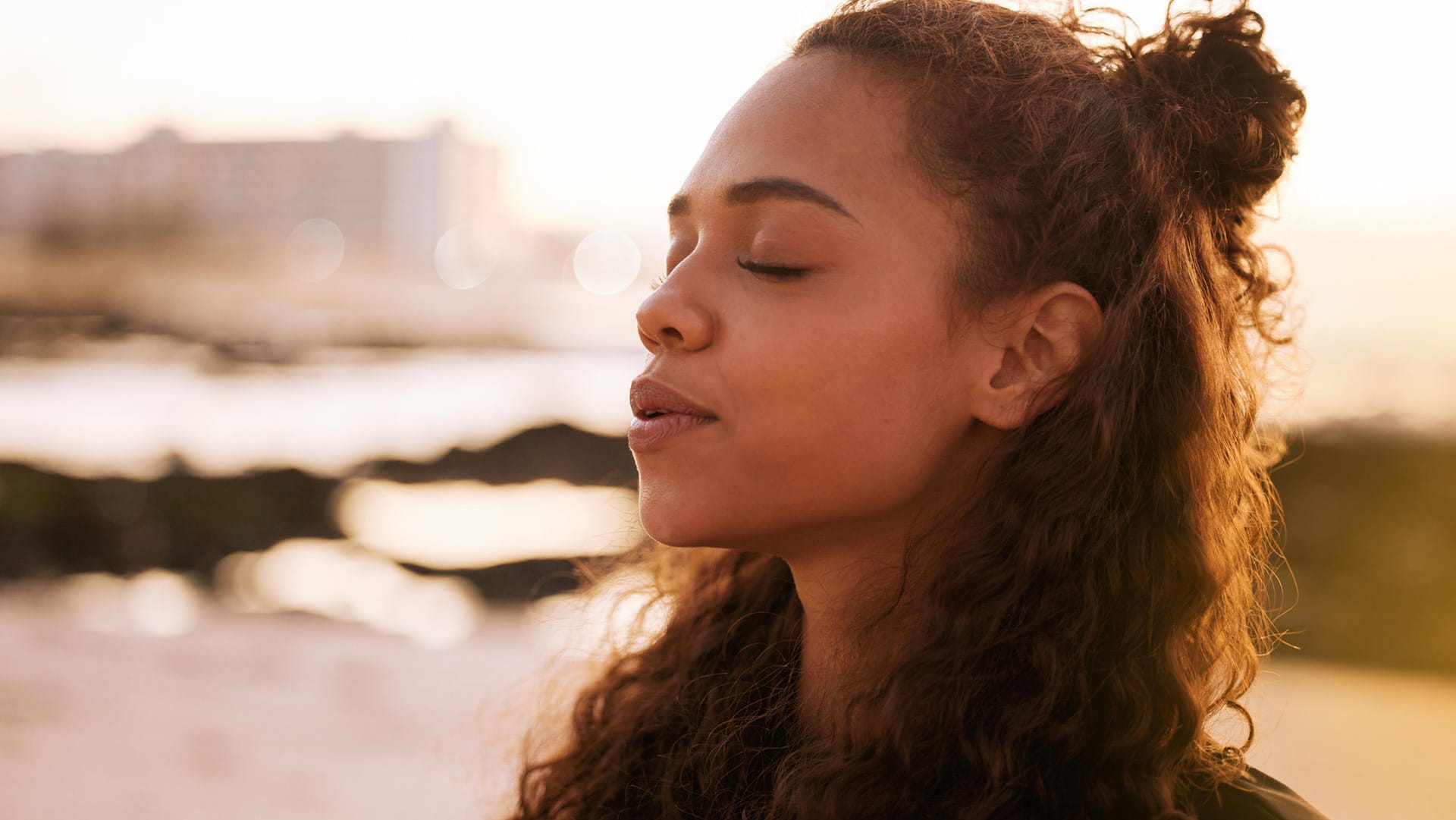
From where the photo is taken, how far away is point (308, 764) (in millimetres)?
4410

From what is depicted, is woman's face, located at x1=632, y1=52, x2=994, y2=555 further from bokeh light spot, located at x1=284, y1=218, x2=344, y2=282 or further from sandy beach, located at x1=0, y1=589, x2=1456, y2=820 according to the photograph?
bokeh light spot, located at x1=284, y1=218, x2=344, y2=282

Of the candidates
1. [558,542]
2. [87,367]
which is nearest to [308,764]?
[558,542]

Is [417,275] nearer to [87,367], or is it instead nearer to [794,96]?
[87,367]

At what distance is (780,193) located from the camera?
4.81 ft

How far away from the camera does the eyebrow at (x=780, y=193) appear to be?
1.45 meters

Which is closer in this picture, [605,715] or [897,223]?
[897,223]

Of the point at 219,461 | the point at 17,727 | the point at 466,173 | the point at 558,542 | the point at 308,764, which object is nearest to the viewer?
the point at 308,764

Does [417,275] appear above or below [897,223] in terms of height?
below

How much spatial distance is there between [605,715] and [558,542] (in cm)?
529

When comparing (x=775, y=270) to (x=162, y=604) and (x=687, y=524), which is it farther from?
(x=162, y=604)

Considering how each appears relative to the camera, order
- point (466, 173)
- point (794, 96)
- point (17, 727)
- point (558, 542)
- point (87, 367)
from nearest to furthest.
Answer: point (794, 96), point (17, 727), point (558, 542), point (87, 367), point (466, 173)

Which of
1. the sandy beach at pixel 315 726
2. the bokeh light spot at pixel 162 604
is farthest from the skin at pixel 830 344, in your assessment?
the bokeh light spot at pixel 162 604

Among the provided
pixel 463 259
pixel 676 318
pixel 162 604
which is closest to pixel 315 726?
pixel 162 604

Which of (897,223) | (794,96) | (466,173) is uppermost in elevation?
(794,96)
